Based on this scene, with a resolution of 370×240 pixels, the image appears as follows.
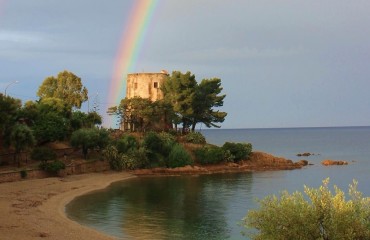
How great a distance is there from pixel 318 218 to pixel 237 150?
60906 millimetres

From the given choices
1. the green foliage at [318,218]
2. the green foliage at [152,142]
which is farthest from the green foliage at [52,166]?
the green foliage at [318,218]

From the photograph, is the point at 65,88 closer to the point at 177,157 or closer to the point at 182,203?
the point at 177,157

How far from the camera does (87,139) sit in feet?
204

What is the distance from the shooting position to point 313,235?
1777 cm

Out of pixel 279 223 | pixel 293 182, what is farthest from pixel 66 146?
pixel 279 223

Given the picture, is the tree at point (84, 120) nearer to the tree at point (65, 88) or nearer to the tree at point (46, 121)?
the tree at point (46, 121)

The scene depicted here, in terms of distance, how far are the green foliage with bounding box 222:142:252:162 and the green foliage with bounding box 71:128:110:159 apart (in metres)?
22.3

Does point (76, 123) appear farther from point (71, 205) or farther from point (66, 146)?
point (71, 205)

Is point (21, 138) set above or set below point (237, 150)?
above

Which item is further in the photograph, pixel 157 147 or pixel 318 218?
pixel 157 147

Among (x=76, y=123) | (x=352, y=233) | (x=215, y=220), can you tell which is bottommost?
(x=215, y=220)

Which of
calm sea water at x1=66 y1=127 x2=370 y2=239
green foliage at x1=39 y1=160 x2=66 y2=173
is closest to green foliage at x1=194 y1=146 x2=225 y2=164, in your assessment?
calm sea water at x1=66 y1=127 x2=370 y2=239

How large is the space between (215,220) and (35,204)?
14.9 meters

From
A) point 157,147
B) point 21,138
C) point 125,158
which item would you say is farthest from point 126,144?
point 21,138
